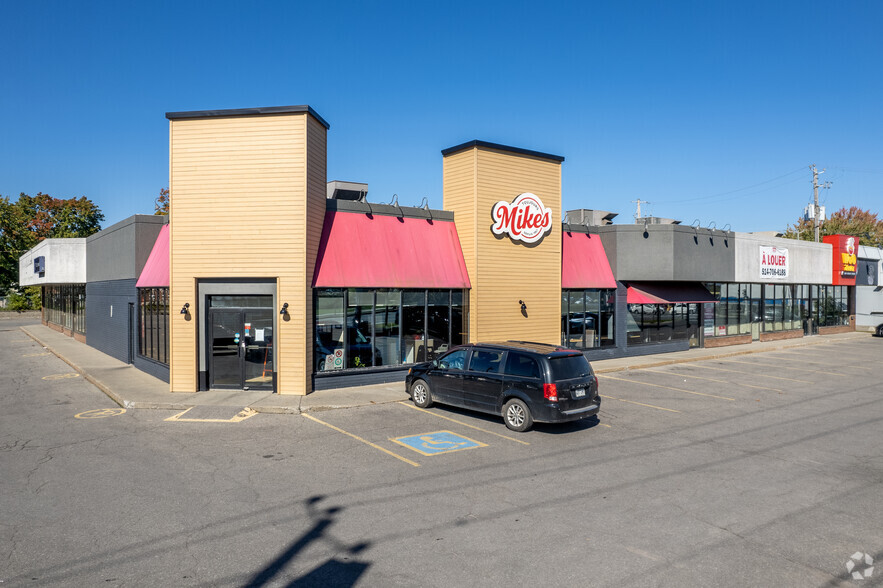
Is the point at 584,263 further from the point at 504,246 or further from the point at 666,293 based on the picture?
the point at 504,246

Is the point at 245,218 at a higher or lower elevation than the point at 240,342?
higher

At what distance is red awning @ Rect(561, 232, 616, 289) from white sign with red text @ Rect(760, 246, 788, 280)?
11.8 m

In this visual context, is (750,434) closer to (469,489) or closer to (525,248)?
(469,489)

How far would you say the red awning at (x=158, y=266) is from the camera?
18.0m

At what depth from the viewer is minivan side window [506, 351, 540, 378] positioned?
1184cm

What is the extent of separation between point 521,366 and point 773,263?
26.2 m

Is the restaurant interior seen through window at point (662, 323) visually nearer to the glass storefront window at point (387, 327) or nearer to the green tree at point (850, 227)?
the glass storefront window at point (387, 327)

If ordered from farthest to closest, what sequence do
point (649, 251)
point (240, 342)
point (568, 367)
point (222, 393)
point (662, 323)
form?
1. point (662, 323)
2. point (649, 251)
3. point (240, 342)
4. point (222, 393)
5. point (568, 367)

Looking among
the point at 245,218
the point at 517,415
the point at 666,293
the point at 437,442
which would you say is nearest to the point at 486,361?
the point at 517,415

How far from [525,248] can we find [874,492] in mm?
13587

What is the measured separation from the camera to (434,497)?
26.6 feet

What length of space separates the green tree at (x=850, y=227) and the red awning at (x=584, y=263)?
44999 millimetres

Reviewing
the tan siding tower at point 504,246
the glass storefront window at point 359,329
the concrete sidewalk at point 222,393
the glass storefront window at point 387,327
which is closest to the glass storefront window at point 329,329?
the glass storefront window at point 359,329

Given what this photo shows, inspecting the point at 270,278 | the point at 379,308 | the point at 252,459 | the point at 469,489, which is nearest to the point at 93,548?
the point at 252,459
